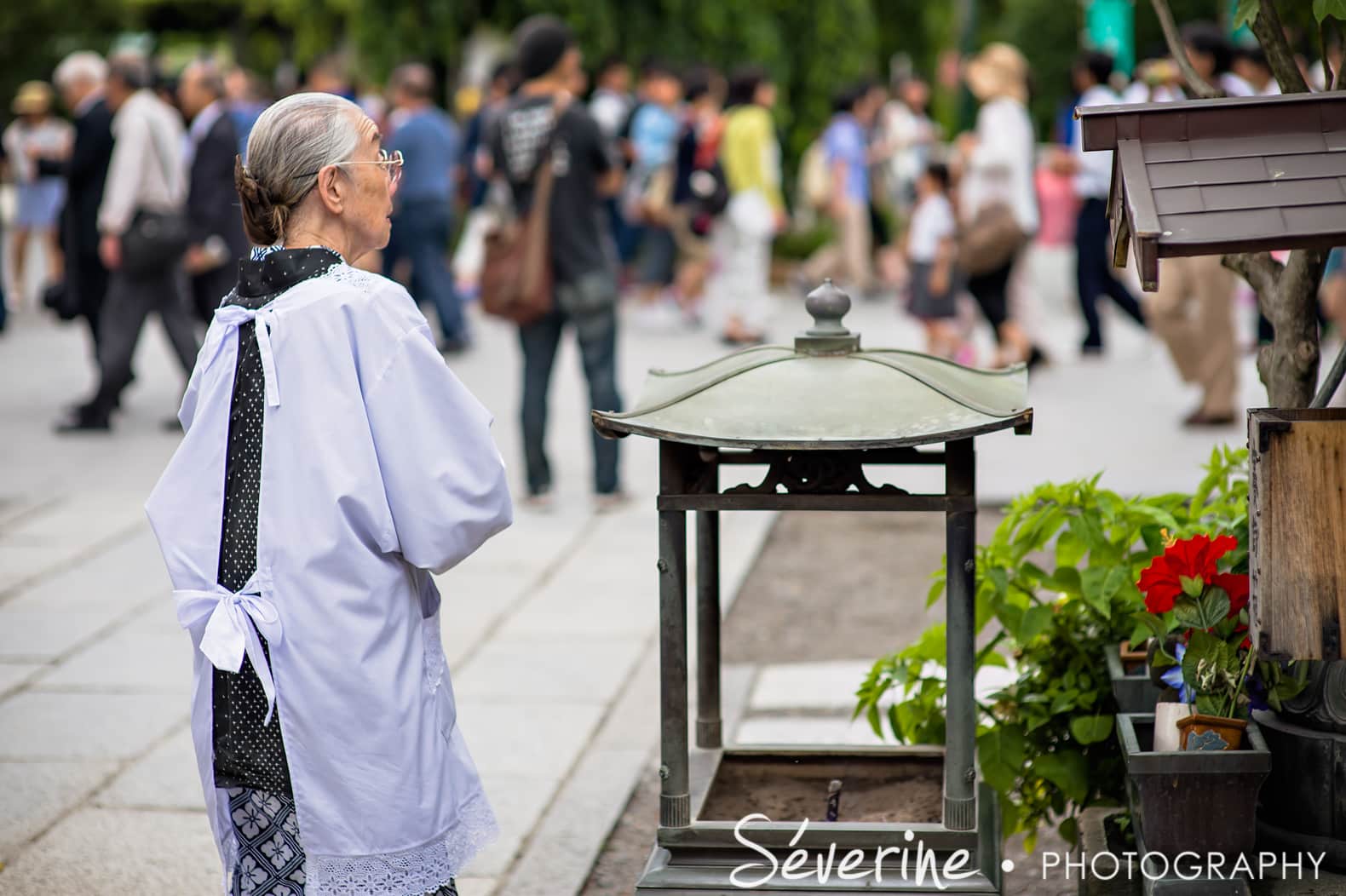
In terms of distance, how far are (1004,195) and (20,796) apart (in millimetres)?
7449

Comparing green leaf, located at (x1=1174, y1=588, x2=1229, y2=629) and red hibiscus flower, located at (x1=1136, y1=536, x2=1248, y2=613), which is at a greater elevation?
red hibiscus flower, located at (x1=1136, y1=536, x2=1248, y2=613)

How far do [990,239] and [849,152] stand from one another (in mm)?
6039

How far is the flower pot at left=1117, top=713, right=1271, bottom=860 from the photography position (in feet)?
9.00

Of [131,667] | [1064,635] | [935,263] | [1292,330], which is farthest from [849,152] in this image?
[1292,330]

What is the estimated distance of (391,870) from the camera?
258 centimetres

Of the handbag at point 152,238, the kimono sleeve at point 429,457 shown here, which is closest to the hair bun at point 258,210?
the kimono sleeve at point 429,457

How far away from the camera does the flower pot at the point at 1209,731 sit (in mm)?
2791

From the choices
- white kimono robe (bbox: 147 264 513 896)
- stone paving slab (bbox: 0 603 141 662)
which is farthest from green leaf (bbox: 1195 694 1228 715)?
stone paving slab (bbox: 0 603 141 662)

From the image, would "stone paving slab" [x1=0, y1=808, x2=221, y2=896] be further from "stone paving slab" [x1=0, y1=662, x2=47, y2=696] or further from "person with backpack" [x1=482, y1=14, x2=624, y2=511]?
"person with backpack" [x1=482, y1=14, x2=624, y2=511]

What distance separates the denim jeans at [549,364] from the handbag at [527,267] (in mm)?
128

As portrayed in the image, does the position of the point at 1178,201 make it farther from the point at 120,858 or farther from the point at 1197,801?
the point at 120,858

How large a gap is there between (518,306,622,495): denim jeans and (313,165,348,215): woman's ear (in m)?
4.76

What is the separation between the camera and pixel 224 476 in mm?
2619

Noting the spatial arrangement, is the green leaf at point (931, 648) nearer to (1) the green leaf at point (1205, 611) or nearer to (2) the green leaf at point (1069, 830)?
(2) the green leaf at point (1069, 830)
